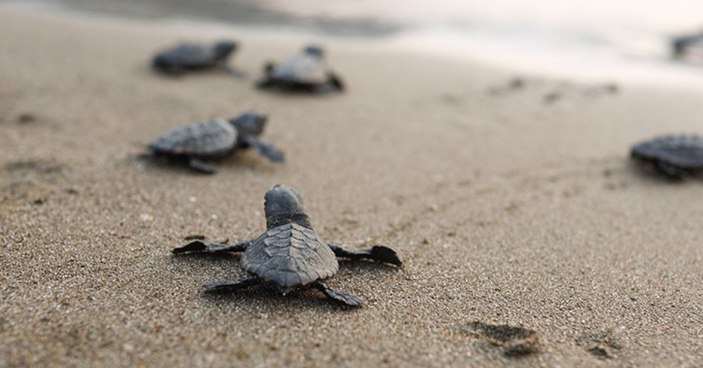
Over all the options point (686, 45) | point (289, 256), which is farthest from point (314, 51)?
point (686, 45)

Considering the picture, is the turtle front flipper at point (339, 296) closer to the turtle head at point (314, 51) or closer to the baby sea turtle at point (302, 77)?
the baby sea turtle at point (302, 77)

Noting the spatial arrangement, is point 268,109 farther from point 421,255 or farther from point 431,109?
point 421,255

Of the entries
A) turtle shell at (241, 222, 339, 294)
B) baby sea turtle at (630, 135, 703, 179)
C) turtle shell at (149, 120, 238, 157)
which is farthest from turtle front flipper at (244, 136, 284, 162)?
baby sea turtle at (630, 135, 703, 179)

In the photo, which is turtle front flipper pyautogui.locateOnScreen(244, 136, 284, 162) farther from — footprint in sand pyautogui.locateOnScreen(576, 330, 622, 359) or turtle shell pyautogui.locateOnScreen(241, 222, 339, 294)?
footprint in sand pyautogui.locateOnScreen(576, 330, 622, 359)

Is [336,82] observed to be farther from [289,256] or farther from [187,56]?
[289,256]

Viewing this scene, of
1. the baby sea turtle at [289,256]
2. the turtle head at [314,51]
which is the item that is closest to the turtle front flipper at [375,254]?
the baby sea turtle at [289,256]

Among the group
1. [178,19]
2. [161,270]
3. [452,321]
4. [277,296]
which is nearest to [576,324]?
[452,321]

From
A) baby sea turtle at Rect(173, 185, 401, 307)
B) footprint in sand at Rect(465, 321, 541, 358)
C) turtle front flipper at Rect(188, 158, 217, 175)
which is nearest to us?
footprint in sand at Rect(465, 321, 541, 358)
